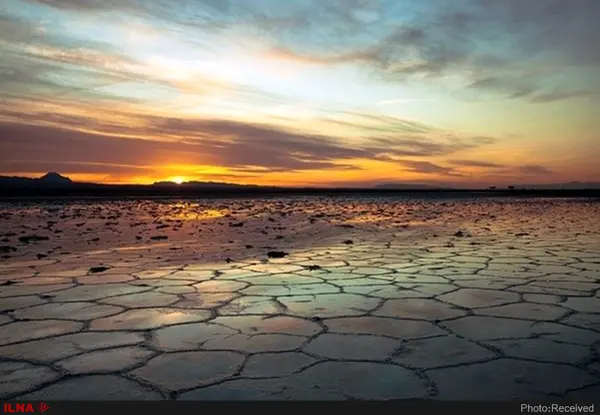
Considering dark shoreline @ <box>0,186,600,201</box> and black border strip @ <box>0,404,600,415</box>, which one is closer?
black border strip @ <box>0,404,600,415</box>

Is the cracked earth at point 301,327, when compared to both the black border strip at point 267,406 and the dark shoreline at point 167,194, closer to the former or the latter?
the black border strip at point 267,406

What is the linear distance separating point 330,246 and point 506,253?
235 centimetres

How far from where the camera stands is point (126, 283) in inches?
168

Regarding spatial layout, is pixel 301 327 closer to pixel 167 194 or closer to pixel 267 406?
pixel 267 406

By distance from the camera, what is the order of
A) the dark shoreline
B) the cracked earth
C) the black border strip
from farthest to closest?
the dark shoreline, the cracked earth, the black border strip

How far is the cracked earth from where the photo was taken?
81.8 inches

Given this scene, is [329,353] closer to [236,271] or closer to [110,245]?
[236,271]

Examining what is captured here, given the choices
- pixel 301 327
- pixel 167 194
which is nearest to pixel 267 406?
pixel 301 327

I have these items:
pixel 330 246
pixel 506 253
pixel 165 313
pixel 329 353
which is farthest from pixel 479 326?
pixel 330 246

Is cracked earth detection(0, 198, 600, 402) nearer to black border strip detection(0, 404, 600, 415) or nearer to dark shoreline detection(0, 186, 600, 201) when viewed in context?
black border strip detection(0, 404, 600, 415)

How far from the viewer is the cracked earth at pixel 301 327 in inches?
81.8

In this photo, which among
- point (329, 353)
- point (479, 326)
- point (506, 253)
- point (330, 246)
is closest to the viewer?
point (329, 353)

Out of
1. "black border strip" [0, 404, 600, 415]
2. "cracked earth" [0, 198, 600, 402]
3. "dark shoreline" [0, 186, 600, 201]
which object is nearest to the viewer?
"black border strip" [0, 404, 600, 415]

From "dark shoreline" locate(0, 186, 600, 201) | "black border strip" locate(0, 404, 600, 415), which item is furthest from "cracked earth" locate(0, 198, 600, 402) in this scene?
→ "dark shoreline" locate(0, 186, 600, 201)
